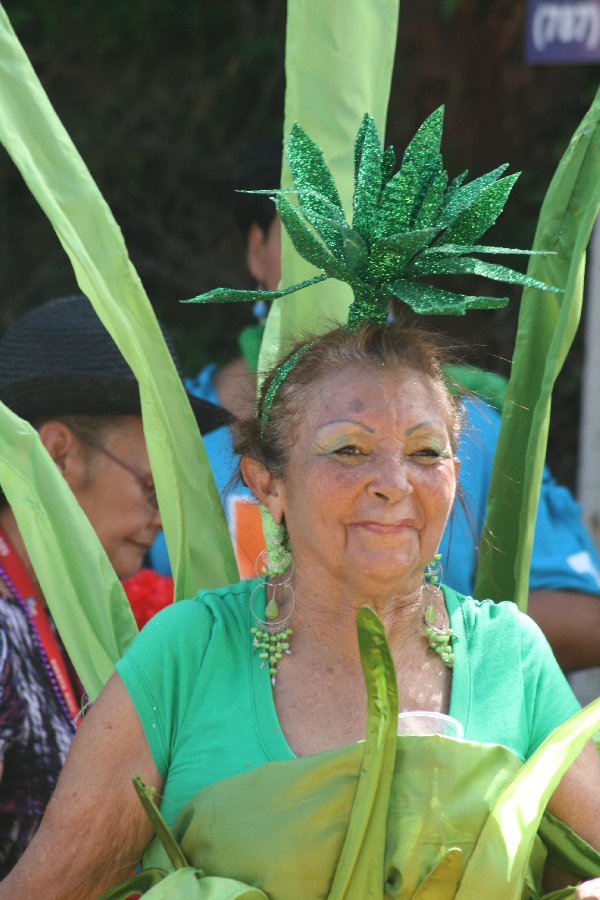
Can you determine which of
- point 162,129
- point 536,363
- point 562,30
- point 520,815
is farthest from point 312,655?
point 162,129

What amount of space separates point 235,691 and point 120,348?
0.59 metres

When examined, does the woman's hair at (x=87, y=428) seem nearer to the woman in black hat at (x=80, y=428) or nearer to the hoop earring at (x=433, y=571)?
the woman in black hat at (x=80, y=428)

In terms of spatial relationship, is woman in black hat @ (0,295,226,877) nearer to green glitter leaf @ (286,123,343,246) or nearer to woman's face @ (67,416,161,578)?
woman's face @ (67,416,161,578)

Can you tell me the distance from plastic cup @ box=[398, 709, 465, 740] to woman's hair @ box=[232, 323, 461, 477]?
1.24 feet

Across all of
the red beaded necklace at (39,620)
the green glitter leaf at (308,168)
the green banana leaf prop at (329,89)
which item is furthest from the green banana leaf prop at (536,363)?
the red beaded necklace at (39,620)

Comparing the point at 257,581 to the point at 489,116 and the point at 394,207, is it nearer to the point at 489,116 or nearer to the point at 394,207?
the point at 394,207

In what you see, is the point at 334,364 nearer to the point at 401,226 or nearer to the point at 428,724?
the point at 401,226

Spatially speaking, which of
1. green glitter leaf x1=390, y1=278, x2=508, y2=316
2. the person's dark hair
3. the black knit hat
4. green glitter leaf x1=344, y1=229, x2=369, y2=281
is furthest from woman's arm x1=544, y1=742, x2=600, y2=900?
the person's dark hair

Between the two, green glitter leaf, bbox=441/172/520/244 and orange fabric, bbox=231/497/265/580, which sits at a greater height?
green glitter leaf, bbox=441/172/520/244

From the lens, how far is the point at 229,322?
17.9 ft

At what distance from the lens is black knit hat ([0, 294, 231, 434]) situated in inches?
105

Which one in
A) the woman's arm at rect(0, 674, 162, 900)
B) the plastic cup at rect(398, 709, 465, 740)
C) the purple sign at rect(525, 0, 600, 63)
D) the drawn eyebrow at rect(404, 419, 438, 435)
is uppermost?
the purple sign at rect(525, 0, 600, 63)

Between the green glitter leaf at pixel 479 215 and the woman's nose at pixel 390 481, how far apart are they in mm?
317

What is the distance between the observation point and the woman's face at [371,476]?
1.74m
